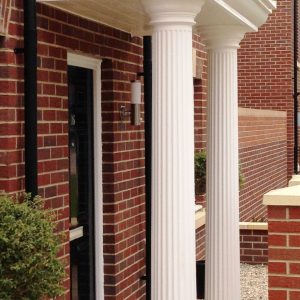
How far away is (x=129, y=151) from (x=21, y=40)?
8.61ft

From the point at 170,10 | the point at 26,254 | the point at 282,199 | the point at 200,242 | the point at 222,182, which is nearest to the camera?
the point at 282,199

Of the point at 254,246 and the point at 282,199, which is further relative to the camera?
the point at 254,246

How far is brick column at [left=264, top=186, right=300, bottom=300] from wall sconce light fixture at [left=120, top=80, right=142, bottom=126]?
321 centimetres

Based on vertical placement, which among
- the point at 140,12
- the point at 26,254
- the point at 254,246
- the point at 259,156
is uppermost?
the point at 140,12

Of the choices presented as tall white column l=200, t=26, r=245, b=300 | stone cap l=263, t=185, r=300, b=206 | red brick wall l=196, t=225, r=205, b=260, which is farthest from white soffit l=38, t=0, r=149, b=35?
red brick wall l=196, t=225, r=205, b=260

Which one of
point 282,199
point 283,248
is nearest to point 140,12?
point 282,199

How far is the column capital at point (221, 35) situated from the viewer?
714 centimetres

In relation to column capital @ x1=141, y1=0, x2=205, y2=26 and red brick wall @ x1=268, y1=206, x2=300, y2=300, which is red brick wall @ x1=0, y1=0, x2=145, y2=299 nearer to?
column capital @ x1=141, y1=0, x2=205, y2=26

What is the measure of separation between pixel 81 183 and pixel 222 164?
1309 mm

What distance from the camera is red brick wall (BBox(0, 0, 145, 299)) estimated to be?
5.43 metres

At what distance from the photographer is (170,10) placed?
527cm

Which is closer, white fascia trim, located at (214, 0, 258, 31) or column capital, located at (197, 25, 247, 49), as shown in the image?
white fascia trim, located at (214, 0, 258, 31)

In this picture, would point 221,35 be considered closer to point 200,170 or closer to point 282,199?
point 282,199

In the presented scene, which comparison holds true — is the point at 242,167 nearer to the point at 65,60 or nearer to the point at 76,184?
the point at 76,184
